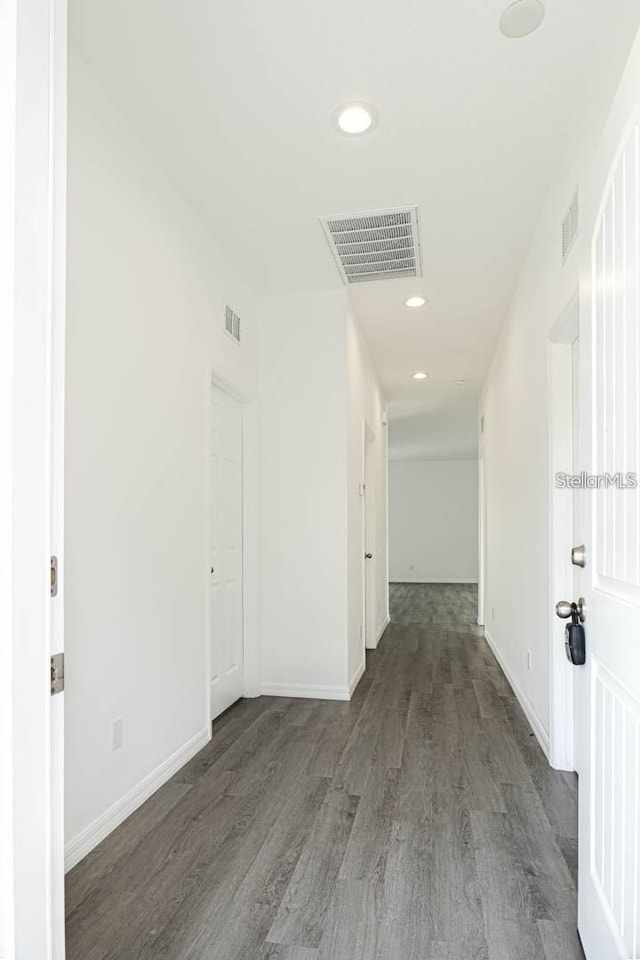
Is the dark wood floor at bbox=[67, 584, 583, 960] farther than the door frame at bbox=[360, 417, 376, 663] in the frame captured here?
No

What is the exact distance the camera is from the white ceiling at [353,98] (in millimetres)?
1965

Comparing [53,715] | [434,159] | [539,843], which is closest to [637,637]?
[53,715]

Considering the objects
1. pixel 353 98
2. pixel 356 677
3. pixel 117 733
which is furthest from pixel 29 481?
pixel 356 677

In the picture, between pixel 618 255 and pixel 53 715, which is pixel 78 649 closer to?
pixel 53 715

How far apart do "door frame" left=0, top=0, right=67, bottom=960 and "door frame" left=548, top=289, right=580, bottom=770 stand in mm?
2393

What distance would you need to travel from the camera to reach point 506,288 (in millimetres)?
4184

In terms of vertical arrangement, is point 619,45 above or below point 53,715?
above

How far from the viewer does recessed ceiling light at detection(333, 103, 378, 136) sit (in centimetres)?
238

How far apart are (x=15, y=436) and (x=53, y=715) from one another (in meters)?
0.46

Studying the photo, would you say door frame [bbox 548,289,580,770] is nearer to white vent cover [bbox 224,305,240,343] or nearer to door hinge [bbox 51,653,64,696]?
white vent cover [bbox 224,305,240,343]

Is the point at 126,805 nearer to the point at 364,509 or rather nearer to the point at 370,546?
the point at 364,509

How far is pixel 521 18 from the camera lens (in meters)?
1.94

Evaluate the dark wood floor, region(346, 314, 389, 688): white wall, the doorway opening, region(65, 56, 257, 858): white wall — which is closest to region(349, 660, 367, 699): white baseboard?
region(346, 314, 389, 688): white wall

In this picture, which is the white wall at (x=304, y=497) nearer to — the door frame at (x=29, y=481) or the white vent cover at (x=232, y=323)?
the white vent cover at (x=232, y=323)
